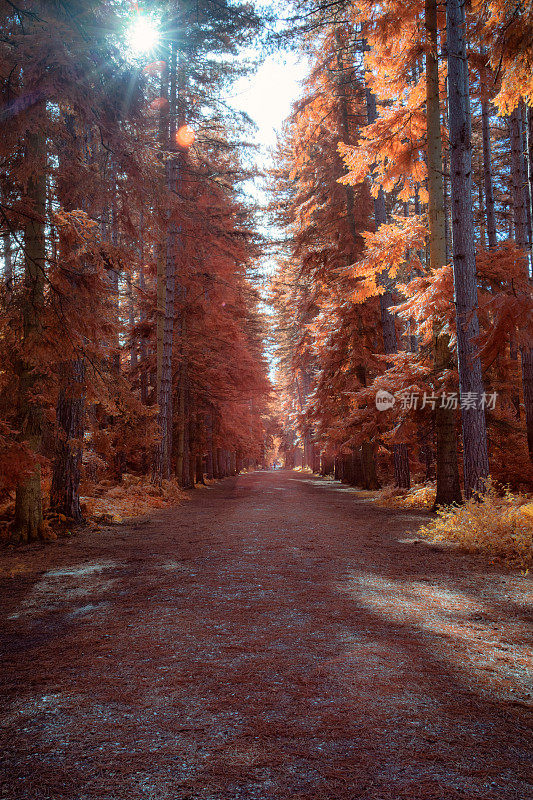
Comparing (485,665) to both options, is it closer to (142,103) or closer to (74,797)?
(74,797)

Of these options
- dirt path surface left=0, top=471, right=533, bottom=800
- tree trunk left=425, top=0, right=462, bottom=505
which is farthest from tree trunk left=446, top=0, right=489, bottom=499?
dirt path surface left=0, top=471, right=533, bottom=800

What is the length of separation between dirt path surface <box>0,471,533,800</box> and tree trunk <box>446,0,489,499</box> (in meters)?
3.35

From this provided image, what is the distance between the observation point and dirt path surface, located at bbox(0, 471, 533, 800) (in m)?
2.16

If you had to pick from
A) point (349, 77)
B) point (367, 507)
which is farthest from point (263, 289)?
point (367, 507)

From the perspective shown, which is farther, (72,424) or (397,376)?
(397,376)

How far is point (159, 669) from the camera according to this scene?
328 cm

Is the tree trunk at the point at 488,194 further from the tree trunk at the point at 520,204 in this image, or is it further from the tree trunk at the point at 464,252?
the tree trunk at the point at 464,252

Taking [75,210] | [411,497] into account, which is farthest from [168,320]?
[411,497]

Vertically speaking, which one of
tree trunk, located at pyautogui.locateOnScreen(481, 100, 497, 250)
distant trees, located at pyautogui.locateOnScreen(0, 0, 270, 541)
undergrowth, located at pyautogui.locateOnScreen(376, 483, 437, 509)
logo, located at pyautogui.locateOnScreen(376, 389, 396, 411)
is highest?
tree trunk, located at pyautogui.locateOnScreen(481, 100, 497, 250)

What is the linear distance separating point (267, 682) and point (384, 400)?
9294 mm

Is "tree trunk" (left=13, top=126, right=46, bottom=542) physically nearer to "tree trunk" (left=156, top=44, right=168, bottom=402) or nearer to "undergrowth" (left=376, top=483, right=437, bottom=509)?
"tree trunk" (left=156, top=44, right=168, bottom=402)

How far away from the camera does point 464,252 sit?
9055 mm

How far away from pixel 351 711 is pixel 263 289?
26.6 meters

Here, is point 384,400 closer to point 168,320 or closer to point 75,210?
point 75,210
